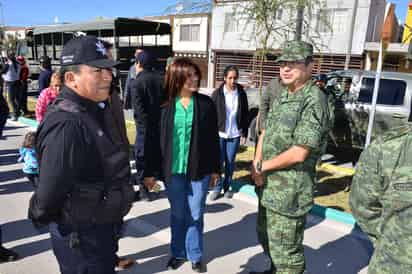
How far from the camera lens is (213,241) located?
3.38 m

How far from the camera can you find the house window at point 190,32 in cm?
2620

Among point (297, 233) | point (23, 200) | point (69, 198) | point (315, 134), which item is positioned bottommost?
point (23, 200)

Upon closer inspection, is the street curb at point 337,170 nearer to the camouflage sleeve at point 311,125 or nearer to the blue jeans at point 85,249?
the camouflage sleeve at point 311,125

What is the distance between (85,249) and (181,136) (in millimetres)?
1233

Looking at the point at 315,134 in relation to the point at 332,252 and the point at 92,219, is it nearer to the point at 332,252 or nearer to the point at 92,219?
the point at 92,219

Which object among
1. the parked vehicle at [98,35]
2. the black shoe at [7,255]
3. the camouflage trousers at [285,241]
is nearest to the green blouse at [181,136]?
the camouflage trousers at [285,241]

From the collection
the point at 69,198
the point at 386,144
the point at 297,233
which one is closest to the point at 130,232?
the point at 297,233

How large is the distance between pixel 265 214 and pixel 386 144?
4.16 feet

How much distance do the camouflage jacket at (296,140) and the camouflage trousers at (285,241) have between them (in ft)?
0.25

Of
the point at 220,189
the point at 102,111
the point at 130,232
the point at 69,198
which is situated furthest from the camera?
the point at 220,189

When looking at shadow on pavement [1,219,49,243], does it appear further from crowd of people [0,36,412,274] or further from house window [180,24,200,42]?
house window [180,24,200,42]

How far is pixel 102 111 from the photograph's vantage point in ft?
5.61

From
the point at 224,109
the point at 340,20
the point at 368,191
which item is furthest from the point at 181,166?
the point at 340,20

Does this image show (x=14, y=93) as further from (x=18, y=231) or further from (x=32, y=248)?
(x=32, y=248)
